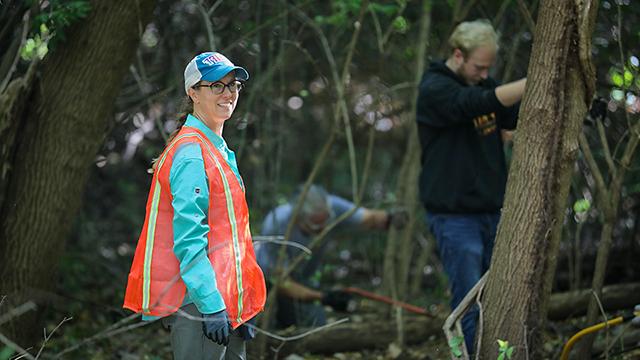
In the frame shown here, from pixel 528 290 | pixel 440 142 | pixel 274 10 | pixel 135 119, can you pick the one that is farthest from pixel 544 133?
pixel 135 119

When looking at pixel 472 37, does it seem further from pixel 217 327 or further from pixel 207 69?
pixel 217 327

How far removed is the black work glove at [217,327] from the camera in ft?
10.4

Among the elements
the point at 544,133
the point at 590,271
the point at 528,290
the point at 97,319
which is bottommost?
the point at 97,319

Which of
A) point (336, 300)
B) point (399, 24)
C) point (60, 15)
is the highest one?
point (399, 24)

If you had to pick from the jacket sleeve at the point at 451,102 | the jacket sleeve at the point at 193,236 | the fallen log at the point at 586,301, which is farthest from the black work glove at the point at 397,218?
the jacket sleeve at the point at 193,236

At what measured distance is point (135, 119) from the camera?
752cm

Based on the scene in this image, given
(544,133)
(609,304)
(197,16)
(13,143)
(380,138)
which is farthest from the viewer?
(380,138)

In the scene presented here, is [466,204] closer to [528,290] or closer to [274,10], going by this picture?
[528,290]

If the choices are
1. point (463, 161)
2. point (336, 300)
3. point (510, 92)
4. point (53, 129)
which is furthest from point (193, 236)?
point (336, 300)

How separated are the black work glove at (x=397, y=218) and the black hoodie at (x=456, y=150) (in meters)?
1.58

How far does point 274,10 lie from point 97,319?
8.70ft

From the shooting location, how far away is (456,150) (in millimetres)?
4746

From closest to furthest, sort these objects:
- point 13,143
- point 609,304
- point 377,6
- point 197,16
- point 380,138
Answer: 1. point 13,143
2. point 609,304
3. point 377,6
4. point 197,16
5. point 380,138

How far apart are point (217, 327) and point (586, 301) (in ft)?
11.4
